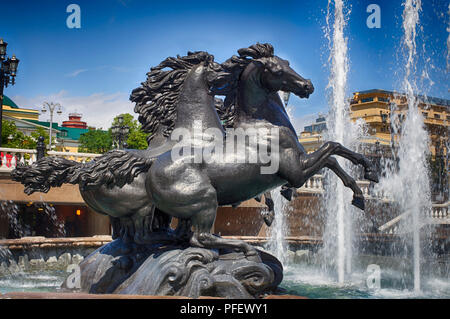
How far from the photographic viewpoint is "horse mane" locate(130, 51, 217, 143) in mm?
5566

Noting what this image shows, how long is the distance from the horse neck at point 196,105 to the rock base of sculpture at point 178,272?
54.5 inches

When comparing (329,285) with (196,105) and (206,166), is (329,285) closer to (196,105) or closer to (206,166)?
(206,166)

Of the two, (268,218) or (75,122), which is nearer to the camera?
(268,218)

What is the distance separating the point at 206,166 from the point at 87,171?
48.3 inches

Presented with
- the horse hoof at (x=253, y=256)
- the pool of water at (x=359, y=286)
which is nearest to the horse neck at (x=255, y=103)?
the horse hoof at (x=253, y=256)

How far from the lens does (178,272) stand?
14.7 ft

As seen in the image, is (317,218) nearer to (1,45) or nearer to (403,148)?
(403,148)

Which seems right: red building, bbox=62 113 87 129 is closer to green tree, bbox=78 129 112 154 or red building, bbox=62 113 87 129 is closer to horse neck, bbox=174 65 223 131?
green tree, bbox=78 129 112 154

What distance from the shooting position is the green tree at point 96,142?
43.7 metres

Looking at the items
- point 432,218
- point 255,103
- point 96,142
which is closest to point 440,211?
point 432,218

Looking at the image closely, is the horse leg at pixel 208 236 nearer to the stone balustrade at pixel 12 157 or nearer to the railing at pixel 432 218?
the stone balustrade at pixel 12 157
